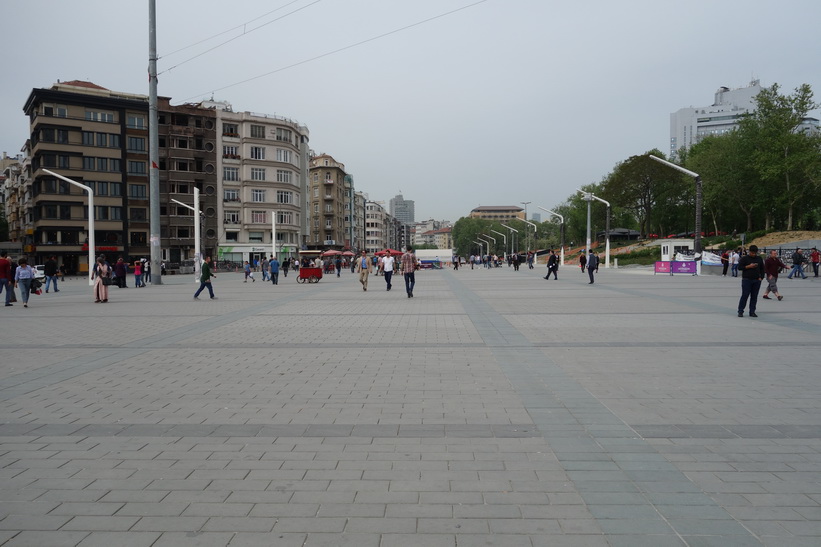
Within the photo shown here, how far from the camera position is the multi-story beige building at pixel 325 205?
97.1 meters

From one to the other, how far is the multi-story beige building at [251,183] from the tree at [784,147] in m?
50.7

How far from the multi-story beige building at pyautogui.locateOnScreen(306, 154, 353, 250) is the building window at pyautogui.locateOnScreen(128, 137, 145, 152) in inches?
1307

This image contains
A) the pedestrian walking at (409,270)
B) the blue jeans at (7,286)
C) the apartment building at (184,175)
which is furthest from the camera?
the apartment building at (184,175)

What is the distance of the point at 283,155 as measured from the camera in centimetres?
7338

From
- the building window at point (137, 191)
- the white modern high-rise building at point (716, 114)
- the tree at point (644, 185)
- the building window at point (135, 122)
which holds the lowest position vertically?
the building window at point (137, 191)

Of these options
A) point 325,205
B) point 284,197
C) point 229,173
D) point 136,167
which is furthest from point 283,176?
point 325,205

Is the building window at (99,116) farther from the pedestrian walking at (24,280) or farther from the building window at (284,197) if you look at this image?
the pedestrian walking at (24,280)

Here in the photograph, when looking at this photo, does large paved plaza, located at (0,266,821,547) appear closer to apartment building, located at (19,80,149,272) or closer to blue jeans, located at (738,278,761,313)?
blue jeans, located at (738,278,761,313)

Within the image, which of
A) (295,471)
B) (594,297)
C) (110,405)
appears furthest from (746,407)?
(594,297)

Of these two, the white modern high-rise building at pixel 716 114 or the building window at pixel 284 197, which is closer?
the building window at pixel 284 197

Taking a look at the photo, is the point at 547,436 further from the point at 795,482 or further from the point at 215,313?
the point at 215,313

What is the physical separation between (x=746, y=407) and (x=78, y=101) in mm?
69078

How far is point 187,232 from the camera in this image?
68250mm

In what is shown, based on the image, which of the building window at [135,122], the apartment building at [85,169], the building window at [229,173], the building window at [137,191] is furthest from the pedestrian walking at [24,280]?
the building window at [229,173]
